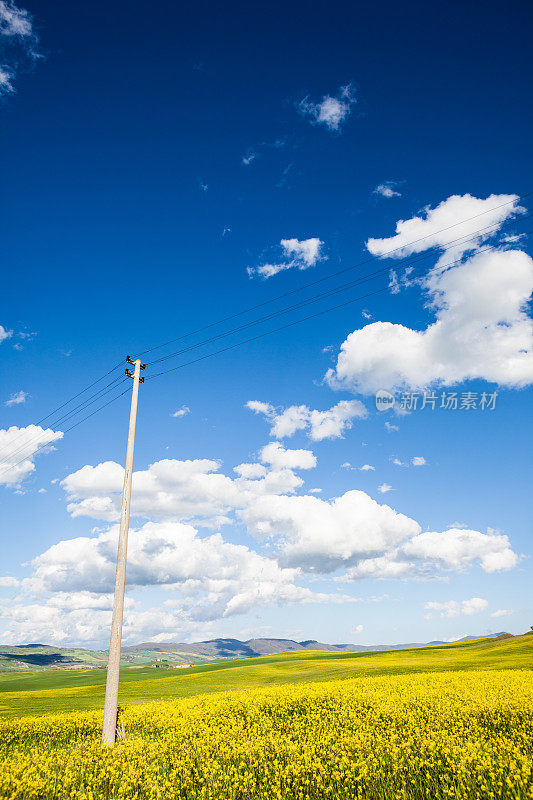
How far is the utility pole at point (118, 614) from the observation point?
15.1 meters

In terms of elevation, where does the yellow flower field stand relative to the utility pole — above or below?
below

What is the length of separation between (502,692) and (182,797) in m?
15.2

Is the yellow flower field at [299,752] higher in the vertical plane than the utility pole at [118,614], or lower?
lower

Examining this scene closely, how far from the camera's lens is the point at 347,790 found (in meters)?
10.3

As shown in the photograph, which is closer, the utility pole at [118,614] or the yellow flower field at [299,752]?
the yellow flower field at [299,752]

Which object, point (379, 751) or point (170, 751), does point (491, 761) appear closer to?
point (379, 751)

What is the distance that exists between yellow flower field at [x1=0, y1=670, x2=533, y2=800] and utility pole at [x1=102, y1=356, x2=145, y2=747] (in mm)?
906

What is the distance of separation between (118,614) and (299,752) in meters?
7.86

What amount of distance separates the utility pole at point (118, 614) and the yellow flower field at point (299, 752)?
906 millimetres

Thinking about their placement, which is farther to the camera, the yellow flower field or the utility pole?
the utility pole

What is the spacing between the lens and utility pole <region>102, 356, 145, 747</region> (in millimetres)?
15133

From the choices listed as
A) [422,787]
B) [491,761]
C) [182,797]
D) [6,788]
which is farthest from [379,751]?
[6,788]

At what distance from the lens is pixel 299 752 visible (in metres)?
12.6

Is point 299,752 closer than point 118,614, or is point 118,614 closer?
point 299,752
